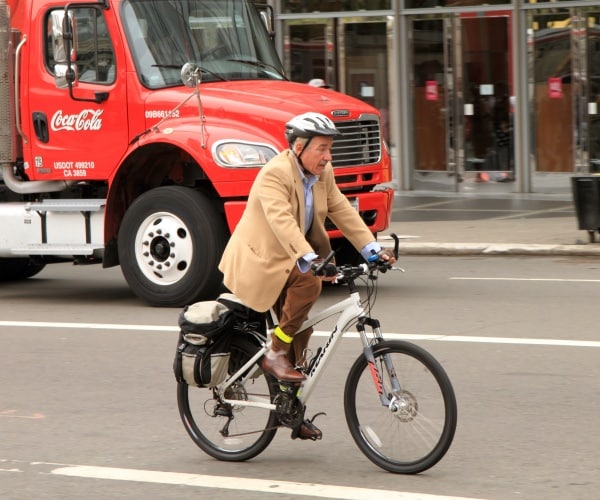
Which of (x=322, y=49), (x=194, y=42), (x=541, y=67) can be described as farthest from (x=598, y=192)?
(x=322, y=49)

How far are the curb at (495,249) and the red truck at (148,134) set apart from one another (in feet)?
10.2

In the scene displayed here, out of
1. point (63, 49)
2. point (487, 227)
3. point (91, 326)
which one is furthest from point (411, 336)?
point (487, 227)

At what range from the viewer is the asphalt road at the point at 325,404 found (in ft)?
19.4

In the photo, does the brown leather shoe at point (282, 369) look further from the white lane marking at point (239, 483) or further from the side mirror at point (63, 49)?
the side mirror at point (63, 49)

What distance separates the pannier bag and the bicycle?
0.07 m

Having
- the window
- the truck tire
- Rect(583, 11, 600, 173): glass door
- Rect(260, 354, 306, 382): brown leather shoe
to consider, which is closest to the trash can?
Rect(583, 11, 600, 173): glass door

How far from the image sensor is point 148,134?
1140 centimetres

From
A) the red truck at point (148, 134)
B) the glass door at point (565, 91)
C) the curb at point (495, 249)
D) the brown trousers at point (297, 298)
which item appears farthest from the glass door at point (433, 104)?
the brown trousers at point (297, 298)

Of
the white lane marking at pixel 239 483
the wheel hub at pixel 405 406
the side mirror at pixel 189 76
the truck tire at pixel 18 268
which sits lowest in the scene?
the white lane marking at pixel 239 483

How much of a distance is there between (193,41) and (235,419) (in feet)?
20.1

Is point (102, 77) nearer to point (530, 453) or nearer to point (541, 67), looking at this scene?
point (530, 453)

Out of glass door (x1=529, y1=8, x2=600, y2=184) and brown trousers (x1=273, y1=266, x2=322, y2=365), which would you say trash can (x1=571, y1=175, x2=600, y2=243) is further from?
brown trousers (x1=273, y1=266, x2=322, y2=365)

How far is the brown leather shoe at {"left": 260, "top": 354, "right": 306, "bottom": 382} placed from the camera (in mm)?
6129

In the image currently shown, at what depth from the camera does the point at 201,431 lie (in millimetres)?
6531
